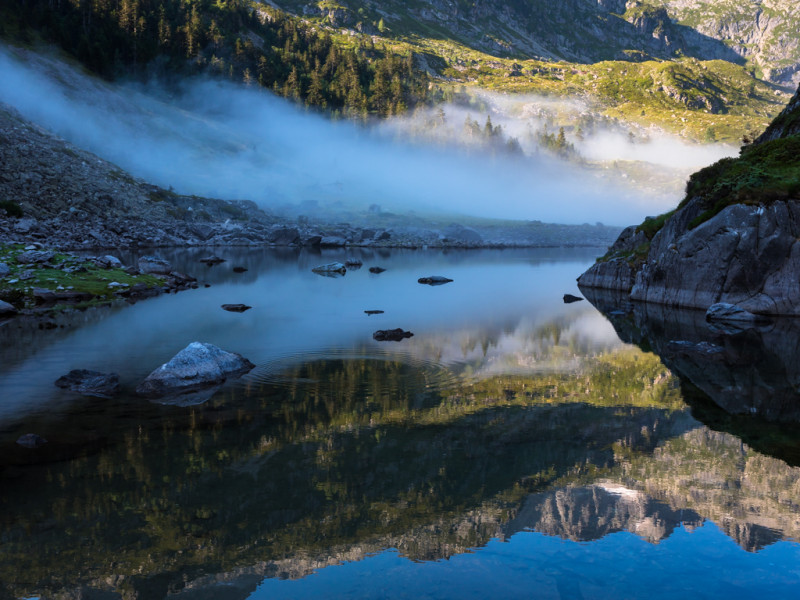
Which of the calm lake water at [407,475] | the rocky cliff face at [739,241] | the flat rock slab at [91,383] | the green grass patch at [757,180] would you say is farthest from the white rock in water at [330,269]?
the flat rock slab at [91,383]

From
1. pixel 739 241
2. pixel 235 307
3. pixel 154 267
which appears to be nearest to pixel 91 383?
pixel 235 307

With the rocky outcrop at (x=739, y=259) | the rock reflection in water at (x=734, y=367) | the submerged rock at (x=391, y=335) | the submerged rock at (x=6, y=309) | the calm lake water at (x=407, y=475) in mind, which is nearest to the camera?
the calm lake water at (x=407, y=475)

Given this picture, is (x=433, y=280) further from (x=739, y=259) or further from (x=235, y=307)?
(x=739, y=259)

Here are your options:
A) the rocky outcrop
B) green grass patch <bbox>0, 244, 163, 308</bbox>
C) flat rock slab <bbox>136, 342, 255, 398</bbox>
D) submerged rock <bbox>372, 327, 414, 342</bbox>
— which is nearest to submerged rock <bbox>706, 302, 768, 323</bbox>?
the rocky outcrop

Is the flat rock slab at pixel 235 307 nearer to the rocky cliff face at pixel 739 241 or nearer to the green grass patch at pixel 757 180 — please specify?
the rocky cliff face at pixel 739 241

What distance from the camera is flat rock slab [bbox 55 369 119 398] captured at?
18.4m

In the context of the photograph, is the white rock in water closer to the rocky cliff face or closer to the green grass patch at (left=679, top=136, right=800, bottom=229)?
the rocky cliff face

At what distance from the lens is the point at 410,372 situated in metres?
22.0

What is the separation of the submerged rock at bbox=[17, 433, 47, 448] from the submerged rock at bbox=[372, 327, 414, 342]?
16491mm

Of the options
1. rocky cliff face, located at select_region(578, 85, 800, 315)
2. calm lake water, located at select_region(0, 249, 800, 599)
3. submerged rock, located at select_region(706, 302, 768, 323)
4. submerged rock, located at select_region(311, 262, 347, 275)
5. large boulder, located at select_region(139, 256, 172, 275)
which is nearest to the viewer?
calm lake water, located at select_region(0, 249, 800, 599)

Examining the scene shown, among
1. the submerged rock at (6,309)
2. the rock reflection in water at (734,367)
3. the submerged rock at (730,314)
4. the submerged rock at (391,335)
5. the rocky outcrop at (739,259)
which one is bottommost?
the submerged rock at (6,309)

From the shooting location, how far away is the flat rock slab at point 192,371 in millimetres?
18719

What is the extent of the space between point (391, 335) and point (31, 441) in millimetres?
17534

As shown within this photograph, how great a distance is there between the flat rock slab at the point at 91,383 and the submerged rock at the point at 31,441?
4.08 metres
